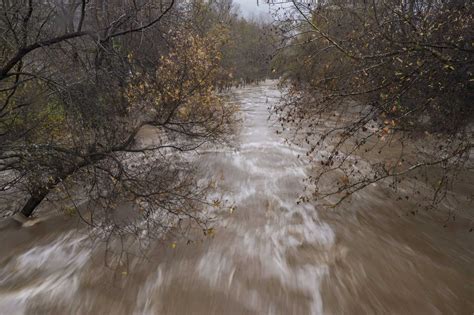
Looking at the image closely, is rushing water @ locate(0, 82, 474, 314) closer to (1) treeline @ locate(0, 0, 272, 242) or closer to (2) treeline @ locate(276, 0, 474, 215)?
(1) treeline @ locate(0, 0, 272, 242)

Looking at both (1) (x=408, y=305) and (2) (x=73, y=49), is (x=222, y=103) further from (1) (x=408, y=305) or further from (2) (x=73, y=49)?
(1) (x=408, y=305)

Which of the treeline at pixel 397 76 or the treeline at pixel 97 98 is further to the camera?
the treeline at pixel 97 98

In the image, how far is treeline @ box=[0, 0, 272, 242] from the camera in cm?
587

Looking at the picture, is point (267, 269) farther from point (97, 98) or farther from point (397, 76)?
point (97, 98)

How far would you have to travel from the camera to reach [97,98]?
6.28 metres

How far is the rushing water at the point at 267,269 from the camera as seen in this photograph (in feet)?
18.0

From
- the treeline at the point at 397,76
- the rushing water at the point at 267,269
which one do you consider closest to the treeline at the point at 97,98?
the rushing water at the point at 267,269

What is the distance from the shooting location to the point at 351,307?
535cm

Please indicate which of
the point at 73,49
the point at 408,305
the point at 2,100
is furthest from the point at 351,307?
the point at 2,100

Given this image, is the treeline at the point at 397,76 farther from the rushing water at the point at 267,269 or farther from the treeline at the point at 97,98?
the treeline at the point at 97,98

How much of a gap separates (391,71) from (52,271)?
23.5ft

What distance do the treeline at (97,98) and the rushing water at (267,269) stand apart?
2.65ft

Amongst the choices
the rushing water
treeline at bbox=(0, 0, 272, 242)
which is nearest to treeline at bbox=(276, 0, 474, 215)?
the rushing water

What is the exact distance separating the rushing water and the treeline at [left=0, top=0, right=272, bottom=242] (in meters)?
0.81
